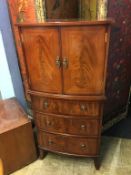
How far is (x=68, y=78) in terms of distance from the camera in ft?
4.33

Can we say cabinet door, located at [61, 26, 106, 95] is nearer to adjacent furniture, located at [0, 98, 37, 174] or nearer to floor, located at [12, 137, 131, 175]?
adjacent furniture, located at [0, 98, 37, 174]

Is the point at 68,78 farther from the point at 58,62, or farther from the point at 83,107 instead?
the point at 83,107

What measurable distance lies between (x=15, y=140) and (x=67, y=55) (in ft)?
2.88

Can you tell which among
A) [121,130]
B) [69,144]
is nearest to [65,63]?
[69,144]

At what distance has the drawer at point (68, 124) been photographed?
4.83ft

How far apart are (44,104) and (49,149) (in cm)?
48

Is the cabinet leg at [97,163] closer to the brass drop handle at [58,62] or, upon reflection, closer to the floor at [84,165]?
the floor at [84,165]

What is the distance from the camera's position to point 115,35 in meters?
1.69

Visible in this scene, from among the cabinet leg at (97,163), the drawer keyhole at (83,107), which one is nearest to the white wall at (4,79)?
the drawer keyhole at (83,107)

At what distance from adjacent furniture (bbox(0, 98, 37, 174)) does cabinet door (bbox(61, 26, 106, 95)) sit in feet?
1.83

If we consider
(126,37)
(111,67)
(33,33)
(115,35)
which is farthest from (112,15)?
(33,33)

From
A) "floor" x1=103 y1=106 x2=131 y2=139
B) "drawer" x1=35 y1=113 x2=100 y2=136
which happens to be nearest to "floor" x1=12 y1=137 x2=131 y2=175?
"floor" x1=103 y1=106 x2=131 y2=139

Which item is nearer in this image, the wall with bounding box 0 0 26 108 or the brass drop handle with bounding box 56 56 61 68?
the brass drop handle with bounding box 56 56 61 68

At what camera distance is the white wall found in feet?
6.16
